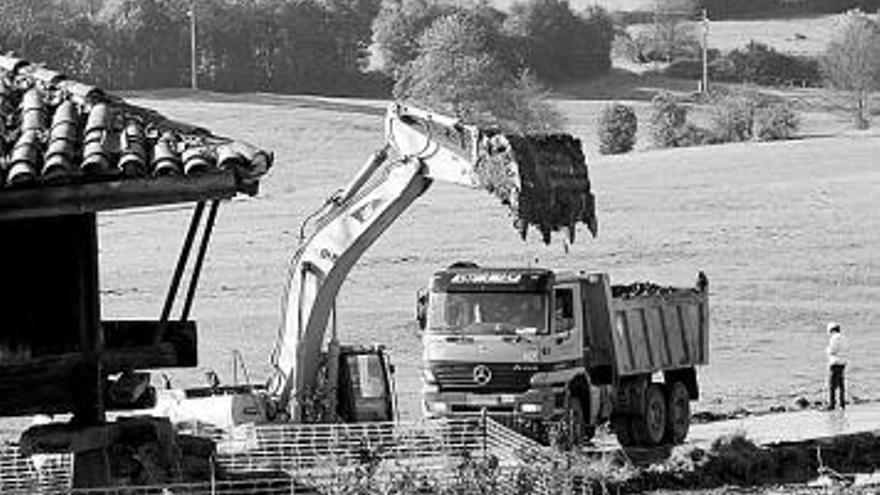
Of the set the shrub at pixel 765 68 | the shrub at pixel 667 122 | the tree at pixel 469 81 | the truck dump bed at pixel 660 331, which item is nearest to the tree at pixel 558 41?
the tree at pixel 469 81

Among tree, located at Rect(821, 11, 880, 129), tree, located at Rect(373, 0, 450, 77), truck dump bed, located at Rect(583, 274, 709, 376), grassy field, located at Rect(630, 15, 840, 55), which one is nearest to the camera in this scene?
truck dump bed, located at Rect(583, 274, 709, 376)

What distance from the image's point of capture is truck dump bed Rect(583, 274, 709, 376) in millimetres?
33062

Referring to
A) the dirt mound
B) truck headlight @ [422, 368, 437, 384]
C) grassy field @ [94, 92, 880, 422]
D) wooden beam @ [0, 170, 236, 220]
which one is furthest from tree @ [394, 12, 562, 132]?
wooden beam @ [0, 170, 236, 220]

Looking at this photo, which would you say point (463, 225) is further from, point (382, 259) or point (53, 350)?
point (53, 350)

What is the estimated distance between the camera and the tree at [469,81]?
114000mm

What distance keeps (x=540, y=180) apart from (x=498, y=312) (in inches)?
127

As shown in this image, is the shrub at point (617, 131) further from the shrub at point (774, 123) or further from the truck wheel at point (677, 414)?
the truck wheel at point (677, 414)

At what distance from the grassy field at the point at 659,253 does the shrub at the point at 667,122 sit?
51.6 feet

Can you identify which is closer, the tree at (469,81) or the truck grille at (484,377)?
the truck grille at (484,377)

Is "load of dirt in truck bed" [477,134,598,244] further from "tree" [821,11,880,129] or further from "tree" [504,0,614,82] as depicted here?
"tree" [504,0,614,82]

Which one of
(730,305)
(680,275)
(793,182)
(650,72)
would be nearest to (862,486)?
(730,305)

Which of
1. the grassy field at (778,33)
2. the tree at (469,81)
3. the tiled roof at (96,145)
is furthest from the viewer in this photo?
the grassy field at (778,33)

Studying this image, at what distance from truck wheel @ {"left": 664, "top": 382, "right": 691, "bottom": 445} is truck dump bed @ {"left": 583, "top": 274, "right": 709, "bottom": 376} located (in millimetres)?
355

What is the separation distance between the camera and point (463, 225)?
6588 cm
